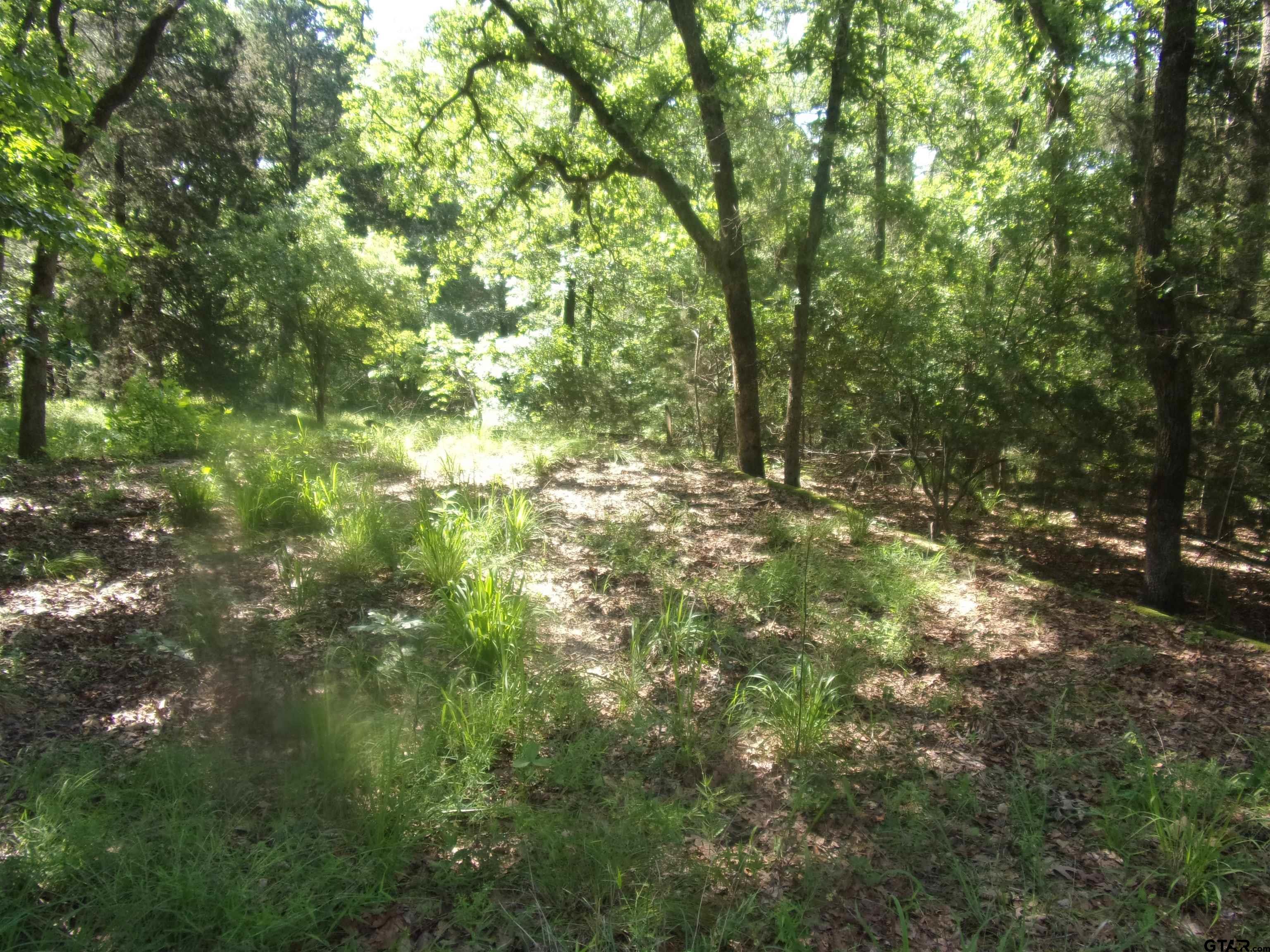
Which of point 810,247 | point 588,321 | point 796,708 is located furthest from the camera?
point 588,321

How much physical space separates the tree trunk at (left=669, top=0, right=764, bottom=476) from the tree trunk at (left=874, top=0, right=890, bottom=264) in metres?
1.78

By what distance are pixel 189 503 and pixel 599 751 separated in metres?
4.07

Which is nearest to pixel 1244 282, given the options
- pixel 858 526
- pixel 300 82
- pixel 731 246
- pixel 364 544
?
pixel 858 526

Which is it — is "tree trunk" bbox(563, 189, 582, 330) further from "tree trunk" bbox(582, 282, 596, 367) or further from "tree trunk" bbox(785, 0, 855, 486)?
"tree trunk" bbox(785, 0, 855, 486)

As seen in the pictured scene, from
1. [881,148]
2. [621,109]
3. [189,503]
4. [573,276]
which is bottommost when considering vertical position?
[189,503]

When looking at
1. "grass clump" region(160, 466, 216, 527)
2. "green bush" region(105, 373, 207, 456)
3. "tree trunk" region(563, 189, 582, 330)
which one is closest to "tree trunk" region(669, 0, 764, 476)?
"tree trunk" region(563, 189, 582, 330)

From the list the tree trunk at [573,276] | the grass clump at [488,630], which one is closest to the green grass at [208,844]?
the grass clump at [488,630]

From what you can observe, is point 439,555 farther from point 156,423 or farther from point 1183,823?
point 156,423

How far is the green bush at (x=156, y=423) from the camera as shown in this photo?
7.43 metres

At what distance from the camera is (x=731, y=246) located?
886 centimetres

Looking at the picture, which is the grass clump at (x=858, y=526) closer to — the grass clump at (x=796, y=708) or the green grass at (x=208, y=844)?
the grass clump at (x=796, y=708)

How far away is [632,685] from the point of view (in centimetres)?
353

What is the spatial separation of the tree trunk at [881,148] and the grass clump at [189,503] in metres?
7.99

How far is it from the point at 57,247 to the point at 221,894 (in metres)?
4.68
